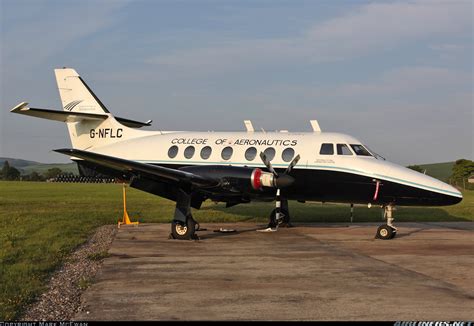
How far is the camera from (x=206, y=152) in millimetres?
17219

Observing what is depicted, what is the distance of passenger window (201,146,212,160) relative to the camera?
56.2ft

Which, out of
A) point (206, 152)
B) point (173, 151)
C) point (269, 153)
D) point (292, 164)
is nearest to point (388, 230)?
point (292, 164)

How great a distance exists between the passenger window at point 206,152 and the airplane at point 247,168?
31mm

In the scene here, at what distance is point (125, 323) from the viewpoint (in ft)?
22.8

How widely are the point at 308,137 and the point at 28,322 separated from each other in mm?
11166

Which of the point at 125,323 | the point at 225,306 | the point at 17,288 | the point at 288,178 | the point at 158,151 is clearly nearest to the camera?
the point at 125,323

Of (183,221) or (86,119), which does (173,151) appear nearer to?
(183,221)

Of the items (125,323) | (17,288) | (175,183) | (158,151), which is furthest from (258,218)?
(125,323)

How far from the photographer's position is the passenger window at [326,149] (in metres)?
16.2

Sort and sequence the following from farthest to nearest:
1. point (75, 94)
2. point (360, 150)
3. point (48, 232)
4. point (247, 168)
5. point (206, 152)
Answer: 1. point (75, 94)
2. point (48, 232)
3. point (206, 152)
4. point (360, 150)
5. point (247, 168)

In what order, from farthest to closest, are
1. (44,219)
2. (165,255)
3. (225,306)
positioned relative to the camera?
(44,219) < (165,255) < (225,306)

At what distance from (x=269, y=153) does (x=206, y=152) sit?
199 cm

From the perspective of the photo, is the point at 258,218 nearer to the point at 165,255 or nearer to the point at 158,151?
the point at 158,151

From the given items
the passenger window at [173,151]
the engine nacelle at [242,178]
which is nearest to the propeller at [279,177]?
the engine nacelle at [242,178]
